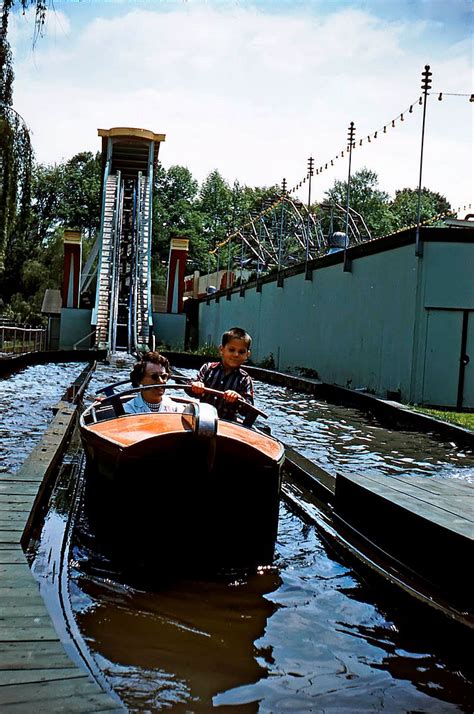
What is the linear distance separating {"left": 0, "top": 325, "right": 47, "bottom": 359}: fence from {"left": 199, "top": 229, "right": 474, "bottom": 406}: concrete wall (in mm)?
7276

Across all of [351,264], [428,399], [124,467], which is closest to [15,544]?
[124,467]

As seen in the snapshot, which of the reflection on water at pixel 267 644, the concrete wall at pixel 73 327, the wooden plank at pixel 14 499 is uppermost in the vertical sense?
the concrete wall at pixel 73 327

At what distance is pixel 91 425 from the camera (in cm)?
452

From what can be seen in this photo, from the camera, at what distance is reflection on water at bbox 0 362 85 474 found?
7.45m

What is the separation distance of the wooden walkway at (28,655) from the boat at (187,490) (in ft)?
1.79

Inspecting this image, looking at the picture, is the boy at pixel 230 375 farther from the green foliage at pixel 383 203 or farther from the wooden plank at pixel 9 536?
the green foliage at pixel 383 203

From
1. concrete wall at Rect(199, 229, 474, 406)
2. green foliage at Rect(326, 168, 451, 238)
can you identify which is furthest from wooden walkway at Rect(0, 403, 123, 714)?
green foliage at Rect(326, 168, 451, 238)

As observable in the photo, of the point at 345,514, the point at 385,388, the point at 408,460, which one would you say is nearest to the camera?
the point at 345,514

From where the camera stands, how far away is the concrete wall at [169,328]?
32.7 metres

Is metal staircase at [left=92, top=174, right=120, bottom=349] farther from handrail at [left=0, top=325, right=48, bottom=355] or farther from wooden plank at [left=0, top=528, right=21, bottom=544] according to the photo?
wooden plank at [left=0, top=528, right=21, bottom=544]

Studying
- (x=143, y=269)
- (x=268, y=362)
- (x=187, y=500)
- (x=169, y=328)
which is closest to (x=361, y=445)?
(x=187, y=500)

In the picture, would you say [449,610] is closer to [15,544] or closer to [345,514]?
[345,514]

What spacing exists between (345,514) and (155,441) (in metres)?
2.03

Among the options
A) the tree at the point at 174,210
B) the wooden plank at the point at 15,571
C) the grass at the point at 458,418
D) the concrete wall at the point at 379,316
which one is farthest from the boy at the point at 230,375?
the tree at the point at 174,210
